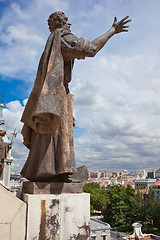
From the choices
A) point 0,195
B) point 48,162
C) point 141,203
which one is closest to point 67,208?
point 48,162

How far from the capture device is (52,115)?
338cm

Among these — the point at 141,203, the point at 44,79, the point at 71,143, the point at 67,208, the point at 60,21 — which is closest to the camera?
the point at 67,208

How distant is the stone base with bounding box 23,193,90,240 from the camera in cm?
304

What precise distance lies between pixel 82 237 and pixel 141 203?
52448mm

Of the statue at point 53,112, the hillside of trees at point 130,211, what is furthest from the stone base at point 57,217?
the hillside of trees at point 130,211

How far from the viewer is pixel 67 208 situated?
327 centimetres

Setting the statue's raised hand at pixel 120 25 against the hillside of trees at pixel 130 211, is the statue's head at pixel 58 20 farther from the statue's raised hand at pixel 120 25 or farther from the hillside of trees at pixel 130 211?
the hillside of trees at pixel 130 211

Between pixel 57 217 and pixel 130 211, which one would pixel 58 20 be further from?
pixel 130 211

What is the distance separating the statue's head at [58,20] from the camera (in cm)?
411

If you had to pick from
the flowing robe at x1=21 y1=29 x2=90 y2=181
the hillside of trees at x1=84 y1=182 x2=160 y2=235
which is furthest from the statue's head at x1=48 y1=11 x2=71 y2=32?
the hillside of trees at x1=84 y1=182 x2=160 y2=235

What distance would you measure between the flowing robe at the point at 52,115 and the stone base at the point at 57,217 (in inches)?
14.9

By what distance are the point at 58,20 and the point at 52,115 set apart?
73.2 inches

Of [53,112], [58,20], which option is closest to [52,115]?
[53,112]

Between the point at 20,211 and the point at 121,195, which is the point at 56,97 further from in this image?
the point at 121,195
